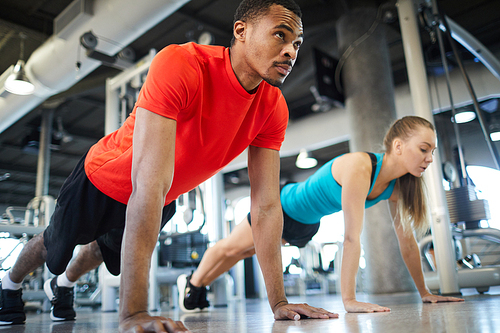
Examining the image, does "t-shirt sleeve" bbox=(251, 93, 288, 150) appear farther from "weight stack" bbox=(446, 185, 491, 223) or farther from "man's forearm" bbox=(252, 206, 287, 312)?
"weight stack" bbox=(446, 185, 491, 223)

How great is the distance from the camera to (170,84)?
1.05m

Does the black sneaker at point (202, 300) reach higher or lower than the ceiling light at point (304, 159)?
lower

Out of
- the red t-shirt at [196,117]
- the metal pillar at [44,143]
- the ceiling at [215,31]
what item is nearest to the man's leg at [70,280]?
the red t-shirt at [196,117]

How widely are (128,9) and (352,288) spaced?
3.15 meters

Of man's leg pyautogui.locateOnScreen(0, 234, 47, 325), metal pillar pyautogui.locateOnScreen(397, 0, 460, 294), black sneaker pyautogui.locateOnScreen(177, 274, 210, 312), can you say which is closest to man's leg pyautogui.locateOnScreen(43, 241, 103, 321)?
man's leg pyautogui.locateOnScreen(0, 234, 47, 325)

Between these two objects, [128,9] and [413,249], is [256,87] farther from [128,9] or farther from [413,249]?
[128,9]

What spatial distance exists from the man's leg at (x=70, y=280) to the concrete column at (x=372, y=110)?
9.46 feet

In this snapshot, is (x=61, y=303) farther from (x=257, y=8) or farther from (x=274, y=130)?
(x=257, y=8)

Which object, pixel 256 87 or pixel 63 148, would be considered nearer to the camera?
pixel 256 87

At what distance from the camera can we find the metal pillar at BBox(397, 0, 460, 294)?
2514mm

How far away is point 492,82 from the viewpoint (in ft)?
19.0

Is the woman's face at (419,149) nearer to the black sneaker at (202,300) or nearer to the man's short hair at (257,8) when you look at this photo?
the man's short hair at (257,8)

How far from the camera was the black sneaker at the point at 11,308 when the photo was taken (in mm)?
1669

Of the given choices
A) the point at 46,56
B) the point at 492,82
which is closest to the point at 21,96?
the point at 46,56
